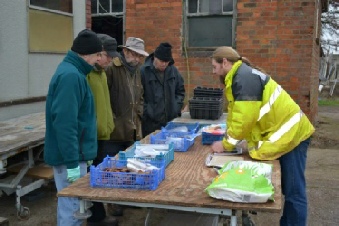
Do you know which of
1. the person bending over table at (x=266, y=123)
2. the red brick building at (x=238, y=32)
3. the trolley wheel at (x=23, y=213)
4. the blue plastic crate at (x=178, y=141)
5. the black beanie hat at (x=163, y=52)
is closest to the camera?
the person bending over table at (x=266, y=123)

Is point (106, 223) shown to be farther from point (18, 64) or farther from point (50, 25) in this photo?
point (50, 25)

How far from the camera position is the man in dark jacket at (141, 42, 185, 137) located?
209 inches

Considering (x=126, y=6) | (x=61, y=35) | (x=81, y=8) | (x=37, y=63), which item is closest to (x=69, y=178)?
(x=37, y=63)

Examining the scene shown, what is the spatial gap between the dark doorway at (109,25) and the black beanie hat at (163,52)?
443 cm

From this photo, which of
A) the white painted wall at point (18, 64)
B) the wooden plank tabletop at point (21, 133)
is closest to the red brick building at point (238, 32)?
the white painted wall at point (18, 64)

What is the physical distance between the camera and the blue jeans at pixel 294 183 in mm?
3381

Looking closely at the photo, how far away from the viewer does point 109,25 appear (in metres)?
10.1

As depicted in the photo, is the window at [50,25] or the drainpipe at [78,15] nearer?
the window at [50,25]

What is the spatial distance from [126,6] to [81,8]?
158 centimetres

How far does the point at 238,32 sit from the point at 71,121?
558 cm

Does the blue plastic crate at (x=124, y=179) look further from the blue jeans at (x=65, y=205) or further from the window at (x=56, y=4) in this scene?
the window at (x=56, y=4)

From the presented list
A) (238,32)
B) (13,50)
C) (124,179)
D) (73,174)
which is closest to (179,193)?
(124,179)

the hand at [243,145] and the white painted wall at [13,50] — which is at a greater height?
the white painted wall at [13,50]

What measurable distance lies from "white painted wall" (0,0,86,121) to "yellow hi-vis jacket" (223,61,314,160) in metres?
3.60
